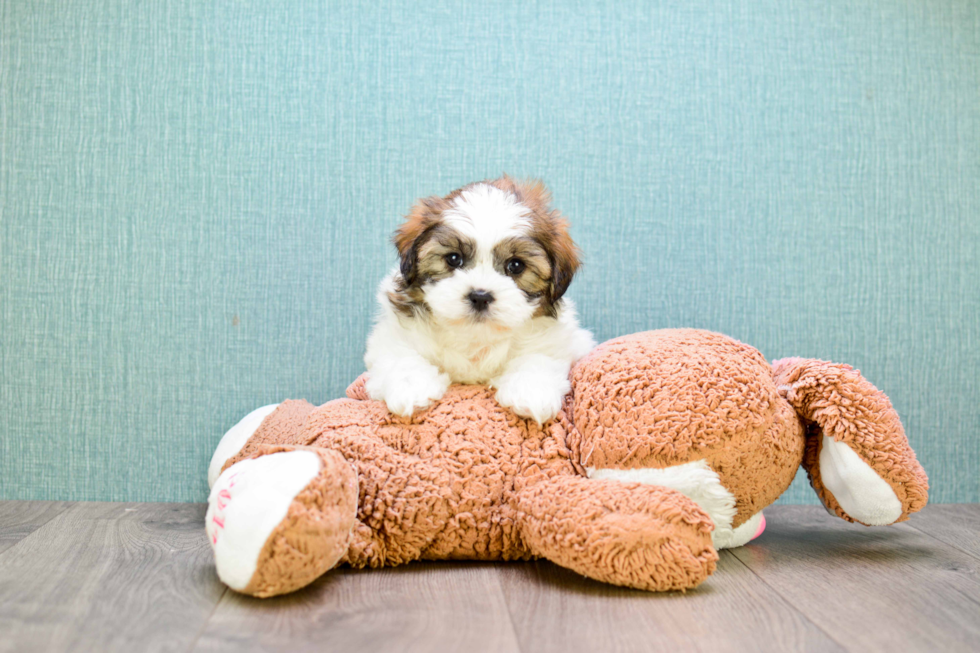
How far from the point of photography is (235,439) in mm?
1980

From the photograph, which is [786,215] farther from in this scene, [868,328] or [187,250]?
[187,250]

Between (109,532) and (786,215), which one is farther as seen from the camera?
(786,215)

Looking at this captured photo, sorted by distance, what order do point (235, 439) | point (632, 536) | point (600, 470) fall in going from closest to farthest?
point (632, 536), point (600, 470), point (235, 439)

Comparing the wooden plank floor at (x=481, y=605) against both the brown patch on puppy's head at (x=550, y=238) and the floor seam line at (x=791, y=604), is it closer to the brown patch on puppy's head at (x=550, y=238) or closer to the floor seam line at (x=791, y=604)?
the floor seam line at (x=791, y=604)

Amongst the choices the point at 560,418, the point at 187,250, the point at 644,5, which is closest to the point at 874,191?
the point at 644,5

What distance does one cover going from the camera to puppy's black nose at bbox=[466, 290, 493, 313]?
155 centimetres

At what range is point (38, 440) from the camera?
86.4 inches

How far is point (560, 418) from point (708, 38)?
139 cm

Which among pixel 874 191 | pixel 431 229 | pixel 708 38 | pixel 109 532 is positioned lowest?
pixel 109 532

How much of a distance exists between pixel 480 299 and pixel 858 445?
864 mm

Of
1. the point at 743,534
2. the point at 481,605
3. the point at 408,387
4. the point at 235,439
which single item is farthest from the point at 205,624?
the point at 743,534

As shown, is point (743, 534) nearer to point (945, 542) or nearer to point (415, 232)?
point (945, 542)

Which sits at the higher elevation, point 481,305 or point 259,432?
point 481,305

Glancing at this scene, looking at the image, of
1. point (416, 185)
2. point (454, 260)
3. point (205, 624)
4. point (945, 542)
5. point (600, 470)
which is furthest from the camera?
point (416, 185)
